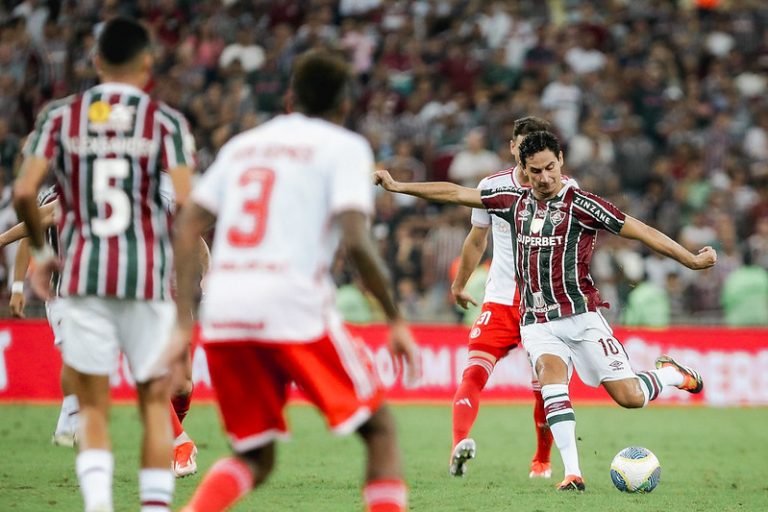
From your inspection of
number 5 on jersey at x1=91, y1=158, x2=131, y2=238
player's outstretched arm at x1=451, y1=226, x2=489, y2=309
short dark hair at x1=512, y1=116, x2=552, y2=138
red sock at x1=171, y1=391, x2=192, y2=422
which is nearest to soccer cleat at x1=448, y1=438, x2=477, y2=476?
player's outstretched arm at x1=451, y1=226, x2=489, y2=309

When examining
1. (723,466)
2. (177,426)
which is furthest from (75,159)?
(723,466)

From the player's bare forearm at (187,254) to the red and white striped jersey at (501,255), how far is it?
15.4ft

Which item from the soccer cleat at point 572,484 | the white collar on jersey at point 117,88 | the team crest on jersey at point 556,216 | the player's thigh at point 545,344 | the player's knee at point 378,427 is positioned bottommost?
the soccer cleat at point 572,484

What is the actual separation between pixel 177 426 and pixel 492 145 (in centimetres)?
1249

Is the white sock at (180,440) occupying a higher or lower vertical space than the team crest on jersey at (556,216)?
lower

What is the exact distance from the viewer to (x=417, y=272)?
18.7 meters

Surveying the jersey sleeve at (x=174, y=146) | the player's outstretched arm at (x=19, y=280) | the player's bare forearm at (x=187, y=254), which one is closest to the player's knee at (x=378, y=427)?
the player's bare forearm at (x=187, y=254)

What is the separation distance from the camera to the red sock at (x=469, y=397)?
31.2 feet

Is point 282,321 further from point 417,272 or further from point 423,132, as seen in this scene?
point 423,132

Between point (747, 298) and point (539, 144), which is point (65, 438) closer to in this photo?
A: point (539, 144)

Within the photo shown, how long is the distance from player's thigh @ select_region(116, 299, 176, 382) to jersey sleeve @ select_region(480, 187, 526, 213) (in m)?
3.48

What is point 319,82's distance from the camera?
5.50 meters

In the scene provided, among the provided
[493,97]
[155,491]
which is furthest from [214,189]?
[493,97]

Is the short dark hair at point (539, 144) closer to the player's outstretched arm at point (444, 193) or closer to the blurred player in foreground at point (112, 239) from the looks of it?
the player's outstretched arm at point (444, 193)
